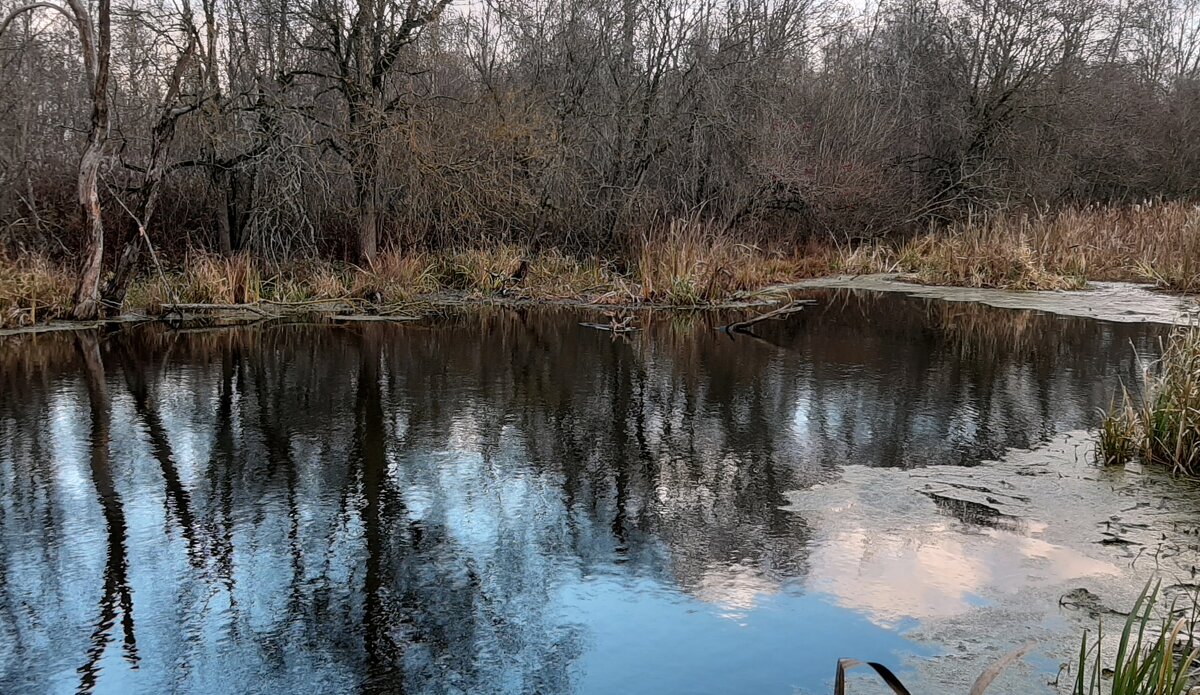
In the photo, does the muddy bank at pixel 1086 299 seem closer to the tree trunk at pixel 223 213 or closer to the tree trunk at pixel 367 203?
the tree trunk at pixel 367 203

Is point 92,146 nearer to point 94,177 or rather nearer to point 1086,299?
point 94,177

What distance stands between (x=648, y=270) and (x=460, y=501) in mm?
9725

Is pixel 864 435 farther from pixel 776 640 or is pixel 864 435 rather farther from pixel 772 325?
pixel 772 325

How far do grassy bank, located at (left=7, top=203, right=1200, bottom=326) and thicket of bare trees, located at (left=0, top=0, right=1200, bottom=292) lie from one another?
60 centimetres

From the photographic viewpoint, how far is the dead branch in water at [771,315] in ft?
39.6

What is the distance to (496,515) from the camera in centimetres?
513

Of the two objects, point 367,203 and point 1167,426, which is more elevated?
point 367,203

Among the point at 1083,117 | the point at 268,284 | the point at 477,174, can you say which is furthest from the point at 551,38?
the point at 1083,117

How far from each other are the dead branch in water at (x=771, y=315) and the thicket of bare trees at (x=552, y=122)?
2.48 m

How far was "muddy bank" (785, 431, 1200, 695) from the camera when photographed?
3.73 metres

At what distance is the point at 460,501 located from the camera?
5.34 m

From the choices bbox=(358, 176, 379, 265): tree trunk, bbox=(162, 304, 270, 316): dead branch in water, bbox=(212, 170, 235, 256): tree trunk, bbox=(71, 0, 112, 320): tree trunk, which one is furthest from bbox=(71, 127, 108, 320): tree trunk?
bbox=(358, 176, 379, 265): tree trunk

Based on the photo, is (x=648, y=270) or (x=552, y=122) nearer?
(x=648, y=270)

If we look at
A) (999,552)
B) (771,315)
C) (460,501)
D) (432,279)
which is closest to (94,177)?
(432,279)
